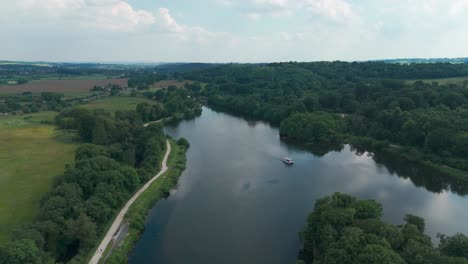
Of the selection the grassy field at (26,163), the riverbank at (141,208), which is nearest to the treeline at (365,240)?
the riverbank at (141,208)

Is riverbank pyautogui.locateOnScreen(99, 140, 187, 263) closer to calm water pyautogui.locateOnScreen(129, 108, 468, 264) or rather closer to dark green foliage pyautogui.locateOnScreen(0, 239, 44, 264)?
calm water pyautogui.locateOnScreen(129, 108, 468, 264)

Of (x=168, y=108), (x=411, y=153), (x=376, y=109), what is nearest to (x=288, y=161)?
(x=411, y=153)

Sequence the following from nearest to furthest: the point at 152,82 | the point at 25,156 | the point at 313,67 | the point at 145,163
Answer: the point at 145,163 < the point at 25,156 < the point at 313,67 < the point at 152,82

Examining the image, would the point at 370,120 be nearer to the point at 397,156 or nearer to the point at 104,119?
the point at 397,156

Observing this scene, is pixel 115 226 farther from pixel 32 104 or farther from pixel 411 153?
pixel 32 104

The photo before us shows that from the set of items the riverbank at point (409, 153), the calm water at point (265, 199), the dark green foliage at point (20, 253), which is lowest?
the calm water at point (265, 199)

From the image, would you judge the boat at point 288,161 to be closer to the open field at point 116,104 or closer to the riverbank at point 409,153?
the riverbank at point 409,153

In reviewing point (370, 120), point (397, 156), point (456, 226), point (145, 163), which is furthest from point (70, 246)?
point (370, 120)
